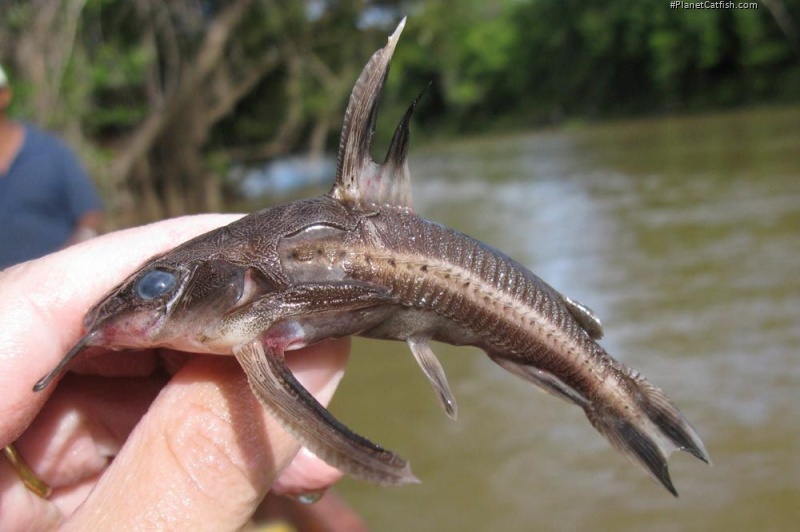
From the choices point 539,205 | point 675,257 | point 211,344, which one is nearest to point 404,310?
point 211,344

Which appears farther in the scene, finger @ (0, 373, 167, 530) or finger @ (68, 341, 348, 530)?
finger @ (0, 373, 167, 530)

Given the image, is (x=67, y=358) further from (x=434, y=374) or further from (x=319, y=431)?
(x=434, y=374)

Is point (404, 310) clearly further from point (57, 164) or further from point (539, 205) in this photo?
point (539, 205)

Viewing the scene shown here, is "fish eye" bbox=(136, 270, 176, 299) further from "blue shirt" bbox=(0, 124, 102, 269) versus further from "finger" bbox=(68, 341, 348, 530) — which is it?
"blue shirt" bbox=(0, 124, 102, 269)

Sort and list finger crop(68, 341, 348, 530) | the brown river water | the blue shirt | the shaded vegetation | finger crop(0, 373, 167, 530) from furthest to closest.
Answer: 1. the shaded vegetation
2. the blue shirt
3. the brown river water
4. finger crop(0, 373, 167, 530)
5. finger crop(68, 341, 348, 530)

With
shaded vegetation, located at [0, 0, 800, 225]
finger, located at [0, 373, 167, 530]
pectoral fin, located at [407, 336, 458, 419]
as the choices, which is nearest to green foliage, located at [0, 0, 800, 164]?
shaded vegetation, located at [0, 0, 800, 225]

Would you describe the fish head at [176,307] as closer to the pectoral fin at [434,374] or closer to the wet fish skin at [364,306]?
the wet fish skin at [364,306]

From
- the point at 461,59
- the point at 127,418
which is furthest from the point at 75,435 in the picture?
the point at 461,59
